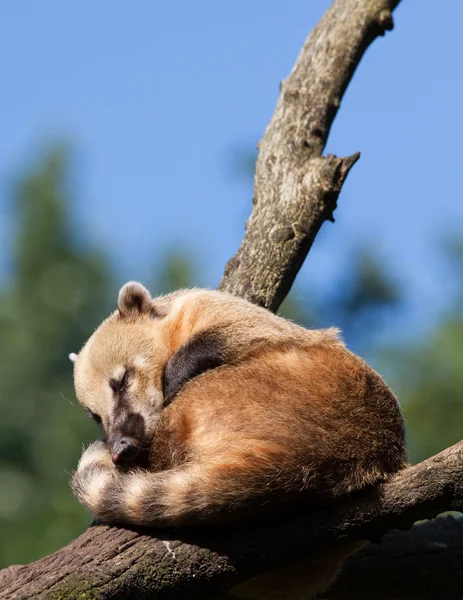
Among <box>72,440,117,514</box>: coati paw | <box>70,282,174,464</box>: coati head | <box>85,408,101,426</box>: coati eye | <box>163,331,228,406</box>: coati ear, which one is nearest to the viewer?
<box>72,440,117,514</box>: coati paw

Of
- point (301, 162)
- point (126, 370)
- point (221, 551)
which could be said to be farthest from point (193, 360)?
point (301, 162)

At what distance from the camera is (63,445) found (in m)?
21.5

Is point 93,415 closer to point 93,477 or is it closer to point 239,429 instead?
point 93,477

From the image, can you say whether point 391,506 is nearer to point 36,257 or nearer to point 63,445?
point 63,445

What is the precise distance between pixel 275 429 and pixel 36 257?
24091mm

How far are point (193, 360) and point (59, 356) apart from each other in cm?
2036

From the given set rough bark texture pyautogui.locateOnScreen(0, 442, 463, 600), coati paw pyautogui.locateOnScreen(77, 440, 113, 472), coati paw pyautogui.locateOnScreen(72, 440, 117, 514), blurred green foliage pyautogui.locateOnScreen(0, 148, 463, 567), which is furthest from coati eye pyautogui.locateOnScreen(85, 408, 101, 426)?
blurred green foliage pyautogui.locateOnScreen(0, 148, 463, 567)

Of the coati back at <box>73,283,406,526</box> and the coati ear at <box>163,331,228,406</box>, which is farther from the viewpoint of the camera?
the coati ear at <box>163,331,228,406</box>

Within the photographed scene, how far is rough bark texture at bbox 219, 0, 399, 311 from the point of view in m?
6.96

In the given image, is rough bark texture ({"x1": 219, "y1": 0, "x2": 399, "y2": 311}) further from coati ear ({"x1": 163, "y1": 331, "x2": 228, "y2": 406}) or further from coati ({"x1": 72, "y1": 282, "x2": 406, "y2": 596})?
coati ear ({"x1": 163, "y1": 331, "x2": 228, "y2": 406})

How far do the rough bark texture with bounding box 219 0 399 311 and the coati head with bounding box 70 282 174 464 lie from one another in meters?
1.08

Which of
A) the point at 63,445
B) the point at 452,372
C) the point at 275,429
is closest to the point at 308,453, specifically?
the point at 275,429

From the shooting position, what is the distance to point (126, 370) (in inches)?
225

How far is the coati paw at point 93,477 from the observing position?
470cm
